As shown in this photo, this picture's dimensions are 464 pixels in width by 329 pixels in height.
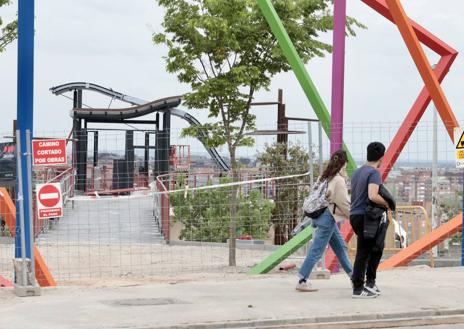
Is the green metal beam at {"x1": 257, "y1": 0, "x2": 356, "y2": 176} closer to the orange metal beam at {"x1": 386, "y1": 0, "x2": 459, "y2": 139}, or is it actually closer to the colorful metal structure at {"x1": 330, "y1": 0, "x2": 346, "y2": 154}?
the colorful metal structure at {"x1": 330, "y1": 0, "x2": 346, "y2": 154}

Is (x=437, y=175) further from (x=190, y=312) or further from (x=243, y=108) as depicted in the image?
(x=190, y=312)

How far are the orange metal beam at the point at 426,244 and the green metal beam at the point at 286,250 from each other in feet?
4.00

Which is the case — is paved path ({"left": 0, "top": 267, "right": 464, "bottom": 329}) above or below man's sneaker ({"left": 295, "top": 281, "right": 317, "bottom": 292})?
below

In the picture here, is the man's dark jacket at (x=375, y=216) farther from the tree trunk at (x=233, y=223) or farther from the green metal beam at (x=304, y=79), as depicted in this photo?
the tree trunk at (x=233, y=223)

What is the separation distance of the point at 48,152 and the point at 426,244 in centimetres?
623

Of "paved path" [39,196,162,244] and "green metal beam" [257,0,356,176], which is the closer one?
"green metal beam" [257,0,356,176]

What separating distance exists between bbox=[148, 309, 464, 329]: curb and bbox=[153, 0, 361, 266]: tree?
9.81 m

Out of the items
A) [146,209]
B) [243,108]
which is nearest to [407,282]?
[243,108]

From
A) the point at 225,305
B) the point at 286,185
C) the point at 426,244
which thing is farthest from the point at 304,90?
the point at 225,305

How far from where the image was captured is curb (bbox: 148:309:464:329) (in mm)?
8680

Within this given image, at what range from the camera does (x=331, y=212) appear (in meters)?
10.5

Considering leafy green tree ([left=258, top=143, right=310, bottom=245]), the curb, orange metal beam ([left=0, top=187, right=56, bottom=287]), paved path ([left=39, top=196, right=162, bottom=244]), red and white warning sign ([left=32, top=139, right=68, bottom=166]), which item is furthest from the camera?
leafy green tree ([left=258, top=143, right=310, bottom=245])

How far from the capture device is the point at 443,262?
15992 mm

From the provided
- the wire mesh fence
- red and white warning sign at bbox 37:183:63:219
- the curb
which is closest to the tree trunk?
the wire mesh fence
